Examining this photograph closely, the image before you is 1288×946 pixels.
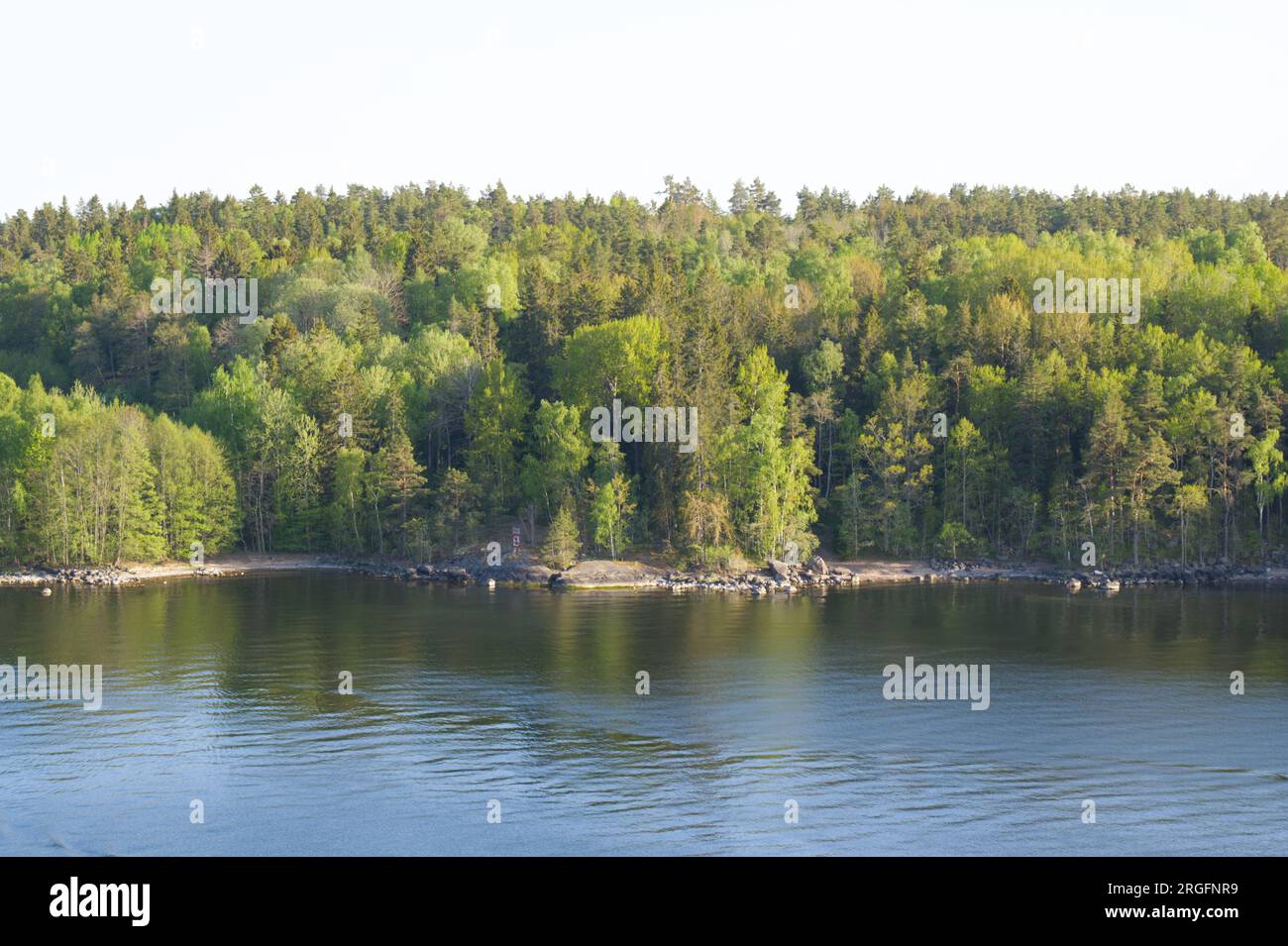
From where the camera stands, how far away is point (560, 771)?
47.3 m

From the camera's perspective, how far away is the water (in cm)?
4144

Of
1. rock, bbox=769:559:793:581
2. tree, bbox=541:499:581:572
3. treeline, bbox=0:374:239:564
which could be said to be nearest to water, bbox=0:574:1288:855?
rock, bbox=769:559:793:581

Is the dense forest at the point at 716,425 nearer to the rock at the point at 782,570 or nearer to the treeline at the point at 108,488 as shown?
the treeline at the point at 108,488

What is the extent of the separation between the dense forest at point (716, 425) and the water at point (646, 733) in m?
16.5

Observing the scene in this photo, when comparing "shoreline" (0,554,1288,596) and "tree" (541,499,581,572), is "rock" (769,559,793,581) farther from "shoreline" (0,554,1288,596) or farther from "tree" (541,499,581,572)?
"tree" (541,499,581,572)

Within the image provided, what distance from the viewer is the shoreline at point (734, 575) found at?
315 ft

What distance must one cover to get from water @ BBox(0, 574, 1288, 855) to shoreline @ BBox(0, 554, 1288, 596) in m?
11.2

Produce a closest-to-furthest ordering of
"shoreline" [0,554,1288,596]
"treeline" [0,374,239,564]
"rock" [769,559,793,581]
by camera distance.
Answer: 1. "shoreline" [0,554,1288,596]
2. "rock" [769,559,793,581]
3. "treeline" [0,374,239,564]

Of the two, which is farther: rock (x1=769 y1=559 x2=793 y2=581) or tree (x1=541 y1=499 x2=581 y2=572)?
tree (x1=541 y1=499 x2=581 y2=572)

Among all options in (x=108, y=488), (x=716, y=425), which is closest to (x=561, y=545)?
(x=716, y=425)

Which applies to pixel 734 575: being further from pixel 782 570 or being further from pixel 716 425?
pixel 716 425

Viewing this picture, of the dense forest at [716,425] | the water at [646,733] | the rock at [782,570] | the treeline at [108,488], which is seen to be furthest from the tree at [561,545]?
the treeline at [108,488]
